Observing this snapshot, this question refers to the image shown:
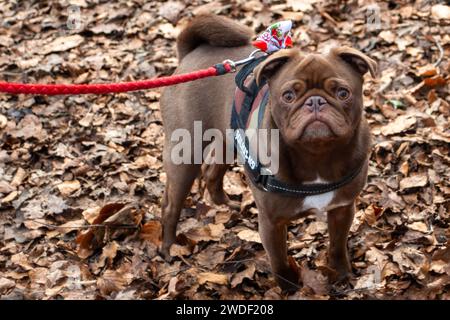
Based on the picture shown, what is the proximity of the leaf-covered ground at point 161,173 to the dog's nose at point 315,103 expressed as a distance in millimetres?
1412

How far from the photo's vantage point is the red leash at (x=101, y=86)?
11.1 ft

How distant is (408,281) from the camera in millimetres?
4059

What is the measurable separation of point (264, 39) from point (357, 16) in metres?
3.54

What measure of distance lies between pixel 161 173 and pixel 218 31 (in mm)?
1701

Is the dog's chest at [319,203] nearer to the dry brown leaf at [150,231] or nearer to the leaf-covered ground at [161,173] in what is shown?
the leaf-covered ground at [161,173]

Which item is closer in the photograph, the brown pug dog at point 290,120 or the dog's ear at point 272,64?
the brown pug dog at point 290,120

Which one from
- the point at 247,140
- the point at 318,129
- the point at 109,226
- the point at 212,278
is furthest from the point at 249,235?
the point at 318,129

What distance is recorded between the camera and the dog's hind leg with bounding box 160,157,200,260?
4.53 m

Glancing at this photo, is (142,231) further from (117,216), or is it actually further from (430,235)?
(430,235)

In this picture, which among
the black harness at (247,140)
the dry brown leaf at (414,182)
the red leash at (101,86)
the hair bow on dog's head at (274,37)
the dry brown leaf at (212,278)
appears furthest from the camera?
the dry brown leaf at (414,182)

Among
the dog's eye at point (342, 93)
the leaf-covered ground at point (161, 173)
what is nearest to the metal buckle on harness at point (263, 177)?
the dog's eye at point (342, 93)

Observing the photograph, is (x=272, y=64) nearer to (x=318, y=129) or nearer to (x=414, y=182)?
(x=318, y=129)

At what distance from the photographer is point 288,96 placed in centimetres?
331

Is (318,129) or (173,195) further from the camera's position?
(173,195)
